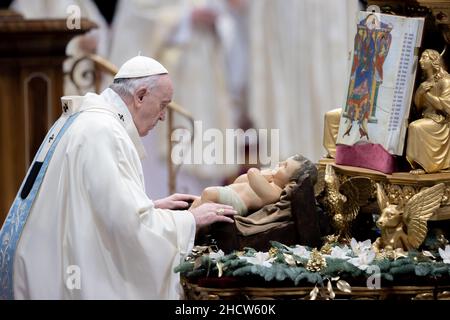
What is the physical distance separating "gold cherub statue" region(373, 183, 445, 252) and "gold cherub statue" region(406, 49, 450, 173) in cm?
18

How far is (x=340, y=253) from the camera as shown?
266 inches

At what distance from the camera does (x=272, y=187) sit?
6957 mm

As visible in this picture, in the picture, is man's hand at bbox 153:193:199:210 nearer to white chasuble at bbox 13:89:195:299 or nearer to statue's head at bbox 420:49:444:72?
white chasuble at bbox 13:89:195:299

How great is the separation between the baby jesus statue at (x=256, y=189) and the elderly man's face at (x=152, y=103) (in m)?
0.43

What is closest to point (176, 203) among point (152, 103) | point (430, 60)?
point (152, 103)

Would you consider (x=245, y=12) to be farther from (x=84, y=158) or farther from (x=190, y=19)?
(x=84, y=158)

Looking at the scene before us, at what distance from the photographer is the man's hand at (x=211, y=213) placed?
6.72 m

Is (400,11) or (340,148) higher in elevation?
(400,11)

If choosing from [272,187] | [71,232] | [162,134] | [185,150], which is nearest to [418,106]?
[272,187]

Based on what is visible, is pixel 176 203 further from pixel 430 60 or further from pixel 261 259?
pixel 430 60

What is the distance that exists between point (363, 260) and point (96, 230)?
123cm

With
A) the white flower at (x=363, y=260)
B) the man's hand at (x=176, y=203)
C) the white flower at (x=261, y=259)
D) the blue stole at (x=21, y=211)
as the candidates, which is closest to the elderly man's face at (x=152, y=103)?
the blue stole at (x=21, y=211)

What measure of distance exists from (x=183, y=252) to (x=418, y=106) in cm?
136

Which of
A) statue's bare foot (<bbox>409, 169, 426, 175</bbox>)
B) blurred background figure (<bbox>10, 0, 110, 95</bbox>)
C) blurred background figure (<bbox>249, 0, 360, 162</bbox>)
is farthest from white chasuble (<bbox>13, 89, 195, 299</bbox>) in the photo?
blurred background figure (<bbox>249, 0, 360, 162</bbox>)
